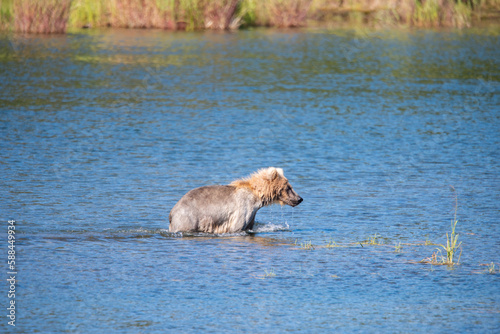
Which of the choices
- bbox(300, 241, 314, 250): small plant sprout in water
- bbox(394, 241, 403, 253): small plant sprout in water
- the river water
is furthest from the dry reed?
bbox(394, 241, 403, 253): small plant sprout in water

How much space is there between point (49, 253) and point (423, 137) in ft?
40.0

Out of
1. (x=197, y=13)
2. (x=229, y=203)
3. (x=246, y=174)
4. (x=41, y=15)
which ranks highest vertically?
(x=197, y=13)

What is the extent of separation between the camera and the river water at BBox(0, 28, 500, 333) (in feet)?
30.6

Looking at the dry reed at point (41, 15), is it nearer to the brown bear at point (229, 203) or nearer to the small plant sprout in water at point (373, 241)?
the brown bear at point (229, 203)

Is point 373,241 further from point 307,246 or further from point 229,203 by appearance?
point 229,203

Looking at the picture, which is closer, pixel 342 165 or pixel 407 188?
pixel 407 188

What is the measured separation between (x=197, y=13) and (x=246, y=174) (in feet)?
89.1

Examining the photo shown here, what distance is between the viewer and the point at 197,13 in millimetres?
42125

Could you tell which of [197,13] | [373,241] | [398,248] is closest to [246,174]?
[373,241]

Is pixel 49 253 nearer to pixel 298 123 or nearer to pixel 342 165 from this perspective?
pixel 342 165

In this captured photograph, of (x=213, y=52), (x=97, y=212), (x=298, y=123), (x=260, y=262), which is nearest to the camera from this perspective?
(x=260, y=262)

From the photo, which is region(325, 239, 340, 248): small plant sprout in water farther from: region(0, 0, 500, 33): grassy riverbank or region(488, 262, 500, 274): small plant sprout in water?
region(0, 0, 500, 33): grassy riverbank

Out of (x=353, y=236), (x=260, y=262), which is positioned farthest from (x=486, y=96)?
(x=260, y=262)

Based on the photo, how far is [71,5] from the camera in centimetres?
3966
